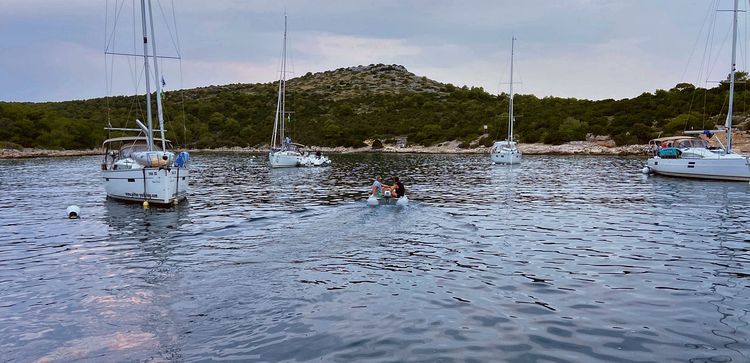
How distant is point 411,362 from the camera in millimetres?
8828

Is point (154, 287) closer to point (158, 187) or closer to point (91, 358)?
point (91, 358)

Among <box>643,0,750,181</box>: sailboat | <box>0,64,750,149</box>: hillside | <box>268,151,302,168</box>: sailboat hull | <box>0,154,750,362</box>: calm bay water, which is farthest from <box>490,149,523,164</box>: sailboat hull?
<box>0,154,750,362</box>: calm bay water

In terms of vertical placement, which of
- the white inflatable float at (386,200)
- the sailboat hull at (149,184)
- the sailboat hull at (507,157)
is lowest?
the white inflatable float at (386,200)

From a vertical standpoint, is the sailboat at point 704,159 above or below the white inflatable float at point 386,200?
above

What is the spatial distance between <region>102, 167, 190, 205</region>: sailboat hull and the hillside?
30.8 m

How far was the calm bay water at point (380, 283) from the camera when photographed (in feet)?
31.4

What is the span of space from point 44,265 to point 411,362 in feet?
41.4

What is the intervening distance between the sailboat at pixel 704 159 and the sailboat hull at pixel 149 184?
124 ft

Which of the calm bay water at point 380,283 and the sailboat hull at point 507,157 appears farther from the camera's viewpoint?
the sailboat hull at point 507,157

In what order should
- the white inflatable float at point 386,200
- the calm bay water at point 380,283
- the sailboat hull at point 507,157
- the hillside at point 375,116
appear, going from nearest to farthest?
the calm bay water at point 380,283
the white inflatable float at point 386,200
the sailboat hull at point 507,157
the hillside at point 375,116

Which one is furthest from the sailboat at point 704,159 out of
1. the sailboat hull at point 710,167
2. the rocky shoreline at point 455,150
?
the rocky shoreline at point 455,150

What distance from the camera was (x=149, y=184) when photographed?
28.8m

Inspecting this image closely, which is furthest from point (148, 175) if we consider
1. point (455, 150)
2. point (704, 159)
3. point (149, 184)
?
point (455, 150)

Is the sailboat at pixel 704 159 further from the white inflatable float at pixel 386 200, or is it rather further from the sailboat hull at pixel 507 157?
the white inflatable float at pixel 386 200
